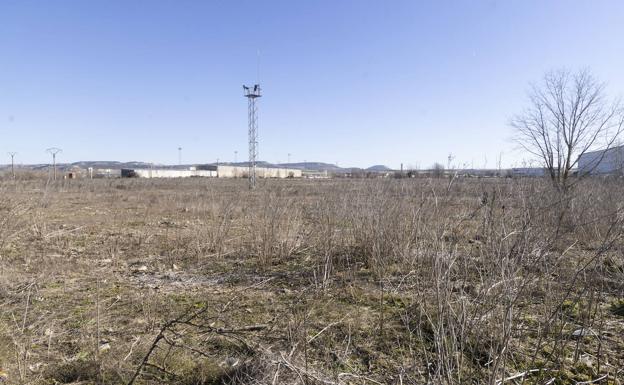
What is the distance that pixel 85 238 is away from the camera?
8070mm

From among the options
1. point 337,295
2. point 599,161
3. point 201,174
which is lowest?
point 337,295

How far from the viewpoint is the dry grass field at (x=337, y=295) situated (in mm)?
2340

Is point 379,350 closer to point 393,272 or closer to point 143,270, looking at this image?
point 393,272

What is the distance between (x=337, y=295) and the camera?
14.3 ft

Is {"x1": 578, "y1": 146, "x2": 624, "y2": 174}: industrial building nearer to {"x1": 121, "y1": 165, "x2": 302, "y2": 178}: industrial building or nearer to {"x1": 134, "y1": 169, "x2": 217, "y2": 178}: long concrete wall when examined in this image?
{"x1": 121, "y1": 165, "x2": 302, "y2": 178}: industrial building

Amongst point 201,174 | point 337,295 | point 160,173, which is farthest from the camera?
point 201,174

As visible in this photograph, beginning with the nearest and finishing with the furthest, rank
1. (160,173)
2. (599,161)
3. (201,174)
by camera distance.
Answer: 1. (599,161)
2. (160,173)
3. (201,174)

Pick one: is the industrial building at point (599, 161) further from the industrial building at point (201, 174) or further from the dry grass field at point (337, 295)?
the industrial building at point (201, 174)

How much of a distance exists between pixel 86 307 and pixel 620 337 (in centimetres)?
497

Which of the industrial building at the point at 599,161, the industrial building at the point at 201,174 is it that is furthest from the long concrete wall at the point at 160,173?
the industrial building at the point at 599,161

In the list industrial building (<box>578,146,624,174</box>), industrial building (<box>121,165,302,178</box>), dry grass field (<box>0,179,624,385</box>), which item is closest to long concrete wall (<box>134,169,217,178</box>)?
industrial building (<box>121,165,302,178</box>)

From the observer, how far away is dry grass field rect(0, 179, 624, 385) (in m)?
2.34

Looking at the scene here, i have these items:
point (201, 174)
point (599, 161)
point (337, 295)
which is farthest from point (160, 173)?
point (599, 161)

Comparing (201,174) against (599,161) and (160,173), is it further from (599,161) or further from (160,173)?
(599,161)
